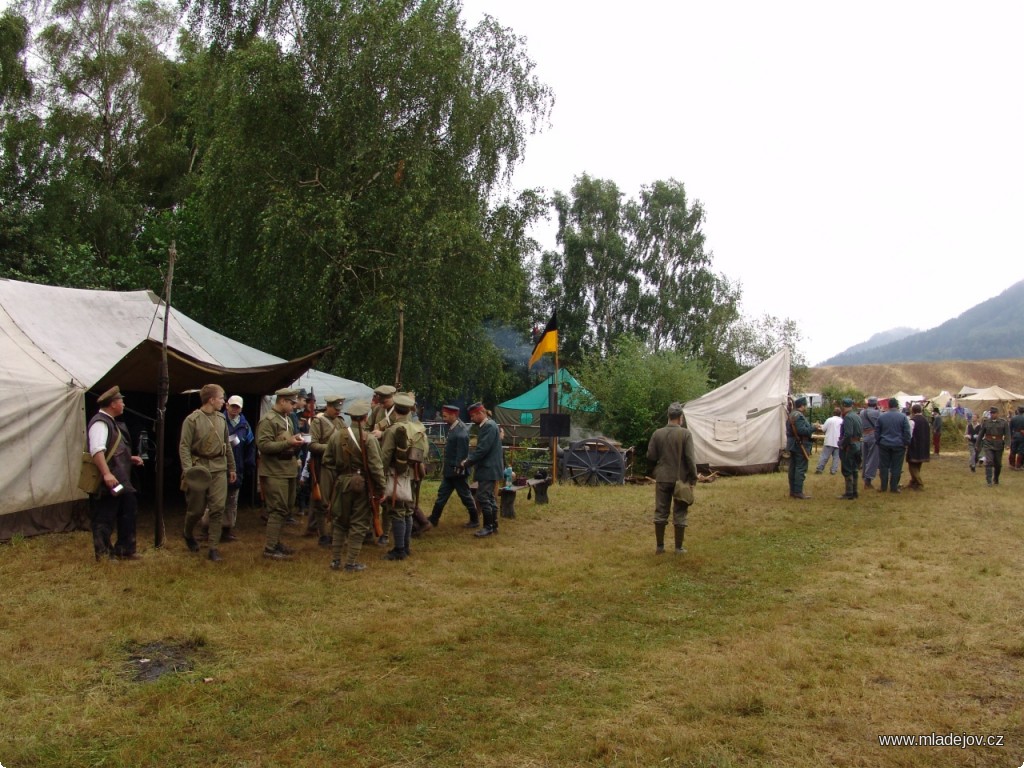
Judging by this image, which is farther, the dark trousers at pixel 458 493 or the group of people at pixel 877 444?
the group of people at pixel 877 444

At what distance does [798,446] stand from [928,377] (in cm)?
6134

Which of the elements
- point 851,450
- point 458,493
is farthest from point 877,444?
point 458,493

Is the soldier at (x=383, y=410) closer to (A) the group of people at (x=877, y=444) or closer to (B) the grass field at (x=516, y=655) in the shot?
(B) the grass field at (x=516, y=655)

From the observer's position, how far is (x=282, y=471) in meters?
7.57

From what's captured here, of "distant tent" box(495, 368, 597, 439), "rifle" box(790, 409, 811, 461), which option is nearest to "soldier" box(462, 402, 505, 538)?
"rifle" box(790, 409, 811, 461)

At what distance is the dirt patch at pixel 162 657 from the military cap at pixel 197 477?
7.60 feet

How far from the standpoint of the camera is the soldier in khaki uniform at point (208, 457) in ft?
23.4

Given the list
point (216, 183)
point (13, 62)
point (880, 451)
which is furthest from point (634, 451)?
point (13, 62)

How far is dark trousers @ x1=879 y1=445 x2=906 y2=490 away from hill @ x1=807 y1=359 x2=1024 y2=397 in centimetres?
4884

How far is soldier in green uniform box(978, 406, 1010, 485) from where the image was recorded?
14.0m

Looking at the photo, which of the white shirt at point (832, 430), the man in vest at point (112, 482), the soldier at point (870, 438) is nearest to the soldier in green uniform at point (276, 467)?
the man in vest at point (112, 482)

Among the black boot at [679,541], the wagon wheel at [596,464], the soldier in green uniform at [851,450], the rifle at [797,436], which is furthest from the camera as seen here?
the wagon wheel at [596,464]

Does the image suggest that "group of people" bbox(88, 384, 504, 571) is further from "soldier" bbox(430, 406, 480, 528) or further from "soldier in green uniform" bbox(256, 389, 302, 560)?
"soldier" bbox(430, 406, 480, 528)

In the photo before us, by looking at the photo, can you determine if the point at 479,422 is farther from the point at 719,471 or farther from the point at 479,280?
the point at 479,280
